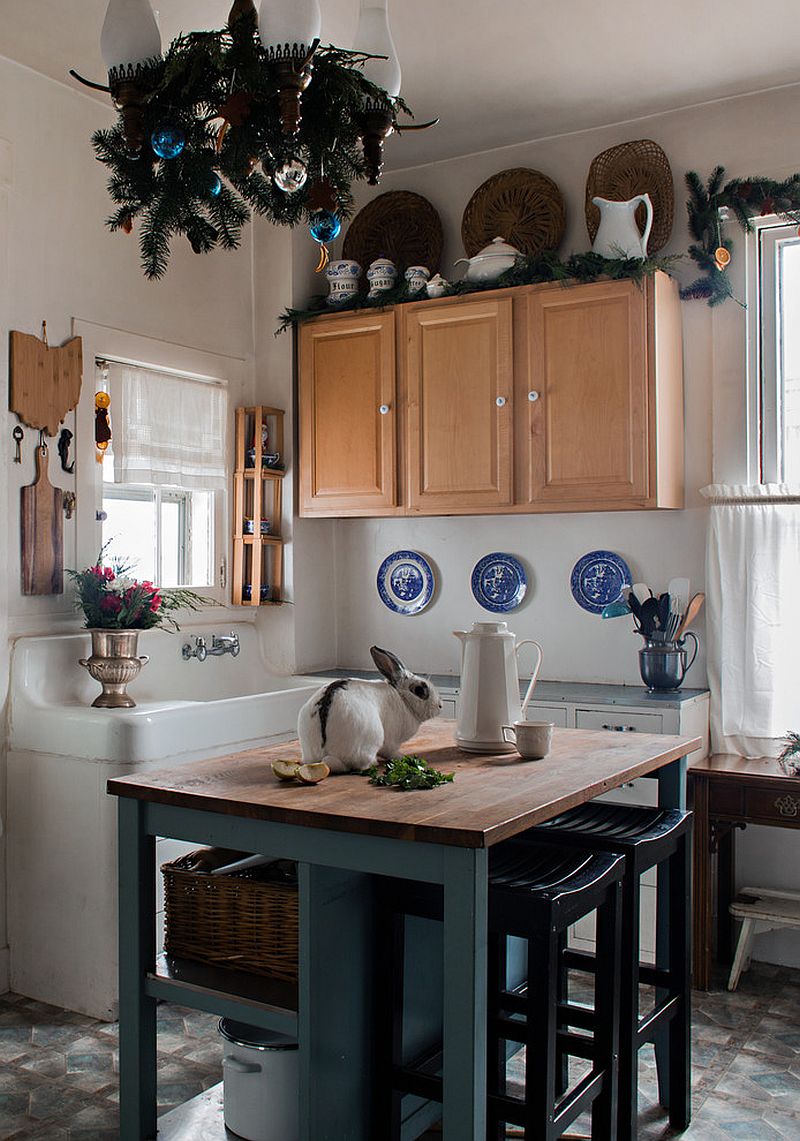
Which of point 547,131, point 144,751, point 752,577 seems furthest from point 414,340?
point 144,751

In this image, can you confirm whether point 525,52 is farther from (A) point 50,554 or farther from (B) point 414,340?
(A) point 50,554

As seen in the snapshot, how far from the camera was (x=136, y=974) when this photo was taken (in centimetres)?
219

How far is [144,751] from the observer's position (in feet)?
10.6

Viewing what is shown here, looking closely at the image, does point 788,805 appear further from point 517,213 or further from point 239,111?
point 239,111

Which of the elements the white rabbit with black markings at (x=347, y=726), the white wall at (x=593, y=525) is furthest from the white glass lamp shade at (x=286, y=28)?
the white wall at (x=593, y=525)

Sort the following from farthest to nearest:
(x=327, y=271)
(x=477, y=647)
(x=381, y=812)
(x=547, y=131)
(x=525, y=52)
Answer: (x=327, y=271) < (x=547, y=131) < (x=525, y=52) < (x=477, y=647) < (x=381, y=812)

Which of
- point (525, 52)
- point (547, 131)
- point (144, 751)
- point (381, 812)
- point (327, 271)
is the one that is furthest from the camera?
point (327, 271)

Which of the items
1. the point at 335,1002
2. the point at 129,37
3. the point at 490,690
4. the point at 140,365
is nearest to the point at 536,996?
the point at 335,1002

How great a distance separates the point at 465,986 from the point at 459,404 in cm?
261

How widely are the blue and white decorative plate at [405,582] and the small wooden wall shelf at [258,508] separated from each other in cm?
46

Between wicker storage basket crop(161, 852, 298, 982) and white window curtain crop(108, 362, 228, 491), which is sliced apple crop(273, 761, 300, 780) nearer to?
wicker storage basket crop(161, 852, 298, 982)

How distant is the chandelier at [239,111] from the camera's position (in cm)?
178

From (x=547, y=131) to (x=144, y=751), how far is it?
280 cm

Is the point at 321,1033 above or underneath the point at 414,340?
underneath
